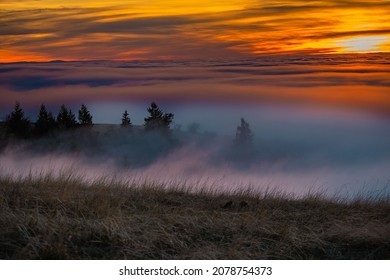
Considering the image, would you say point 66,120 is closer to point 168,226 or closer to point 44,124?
point 44,124

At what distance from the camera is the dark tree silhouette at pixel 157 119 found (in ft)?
63.4

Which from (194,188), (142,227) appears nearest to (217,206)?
(194,188)

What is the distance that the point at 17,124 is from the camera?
19906 mm

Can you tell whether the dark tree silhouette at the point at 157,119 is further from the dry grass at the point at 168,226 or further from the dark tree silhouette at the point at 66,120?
the dry grass at the point at 168,226

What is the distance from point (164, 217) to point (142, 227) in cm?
58

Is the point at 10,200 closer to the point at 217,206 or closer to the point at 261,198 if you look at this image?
the point at 217,206

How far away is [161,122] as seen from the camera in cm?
2120

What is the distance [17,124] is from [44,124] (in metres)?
1.26

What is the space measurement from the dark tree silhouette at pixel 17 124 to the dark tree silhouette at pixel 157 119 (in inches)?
158

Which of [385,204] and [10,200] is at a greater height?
[10,200]

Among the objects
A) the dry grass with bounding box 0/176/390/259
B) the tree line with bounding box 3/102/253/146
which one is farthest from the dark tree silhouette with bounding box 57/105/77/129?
the dry grass with bounding box 0/176/390/259

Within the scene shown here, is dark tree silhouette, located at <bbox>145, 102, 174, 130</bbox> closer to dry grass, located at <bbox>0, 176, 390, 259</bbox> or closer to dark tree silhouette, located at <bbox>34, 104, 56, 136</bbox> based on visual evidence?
dark tree silhouette, located at <bbox>34, 104, 56, 136</bbox>

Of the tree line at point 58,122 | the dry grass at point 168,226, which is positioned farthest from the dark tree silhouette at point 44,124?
the dry grass at point 168,226

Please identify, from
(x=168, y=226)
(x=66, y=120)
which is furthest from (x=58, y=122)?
(x=168, y=226)
